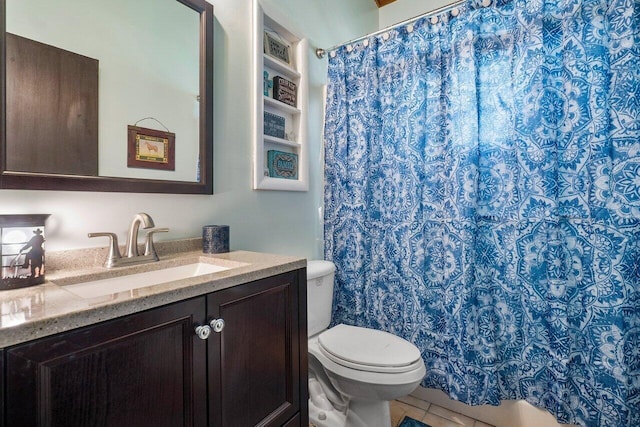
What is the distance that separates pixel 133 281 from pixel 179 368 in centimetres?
39

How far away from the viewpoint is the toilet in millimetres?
1245

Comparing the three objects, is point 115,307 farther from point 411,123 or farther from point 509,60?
point 509,60

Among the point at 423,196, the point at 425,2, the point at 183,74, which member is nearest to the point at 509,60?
the point at 423,196

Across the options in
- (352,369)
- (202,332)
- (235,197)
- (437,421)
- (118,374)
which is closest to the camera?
(118,374)

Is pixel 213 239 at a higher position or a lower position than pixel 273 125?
lower

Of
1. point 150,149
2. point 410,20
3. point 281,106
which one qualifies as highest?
point 410,20

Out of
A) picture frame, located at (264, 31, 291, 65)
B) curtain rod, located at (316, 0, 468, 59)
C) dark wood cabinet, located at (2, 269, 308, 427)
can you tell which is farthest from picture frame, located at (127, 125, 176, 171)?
curtain rod, located at (316, 0, 468, 59)

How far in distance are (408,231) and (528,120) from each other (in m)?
0.75

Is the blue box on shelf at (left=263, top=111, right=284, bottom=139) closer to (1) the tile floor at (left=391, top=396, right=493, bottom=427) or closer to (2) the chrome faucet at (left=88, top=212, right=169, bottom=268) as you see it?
(2) the chrome faucet at (left=88, top=212, right=169, bottom=268)

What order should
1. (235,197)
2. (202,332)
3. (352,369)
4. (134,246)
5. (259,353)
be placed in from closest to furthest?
(202,332) < (259,353) < (134,246) < (352,369) < (235,197)

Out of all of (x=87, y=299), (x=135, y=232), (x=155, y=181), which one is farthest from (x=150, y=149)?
(x=87, y=299)

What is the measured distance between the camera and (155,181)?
3.72 ft

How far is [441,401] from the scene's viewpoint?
175 cm

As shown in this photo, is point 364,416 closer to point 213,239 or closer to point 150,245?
point 213,239
